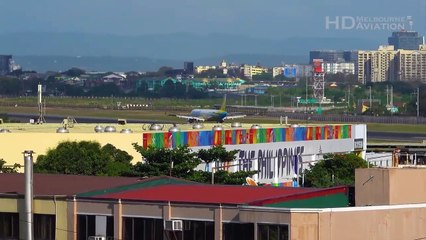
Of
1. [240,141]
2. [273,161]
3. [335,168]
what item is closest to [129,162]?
[335,168]

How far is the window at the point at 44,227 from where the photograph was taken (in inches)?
1193

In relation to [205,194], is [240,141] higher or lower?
lower

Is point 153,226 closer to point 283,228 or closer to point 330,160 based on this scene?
point 283,228

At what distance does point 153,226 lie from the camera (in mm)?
29078

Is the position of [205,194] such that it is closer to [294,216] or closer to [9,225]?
[294,216]

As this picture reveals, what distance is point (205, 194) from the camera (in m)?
30.0

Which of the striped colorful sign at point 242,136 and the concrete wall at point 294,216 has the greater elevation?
the concrete wall at point 294,216

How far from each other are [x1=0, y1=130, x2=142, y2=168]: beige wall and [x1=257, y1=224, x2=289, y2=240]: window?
33.2 meters

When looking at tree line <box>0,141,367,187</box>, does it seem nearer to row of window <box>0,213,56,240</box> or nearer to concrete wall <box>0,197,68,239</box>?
row of window <box>0,213,56,240</box>

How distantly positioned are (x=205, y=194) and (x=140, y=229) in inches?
63.3

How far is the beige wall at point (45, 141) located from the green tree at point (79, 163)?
6.40 meters

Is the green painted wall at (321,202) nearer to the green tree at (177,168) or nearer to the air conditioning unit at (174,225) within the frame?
the air conditioning unit at (174,225)

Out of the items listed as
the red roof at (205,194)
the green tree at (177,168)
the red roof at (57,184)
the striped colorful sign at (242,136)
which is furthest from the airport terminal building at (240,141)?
the red roof at (205,194)

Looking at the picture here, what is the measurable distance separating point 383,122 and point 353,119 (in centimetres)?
361
